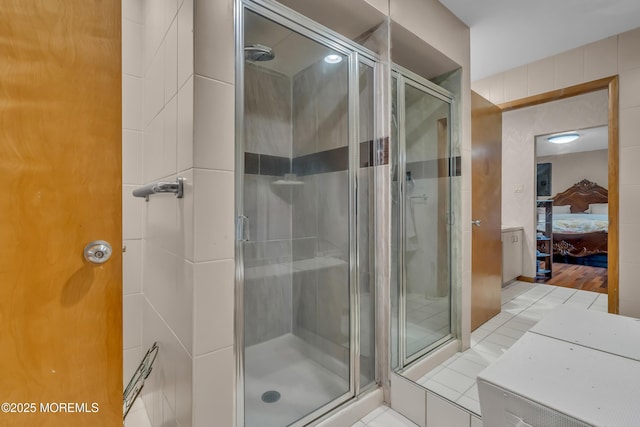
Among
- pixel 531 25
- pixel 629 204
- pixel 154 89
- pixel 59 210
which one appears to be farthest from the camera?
pixel 154 89

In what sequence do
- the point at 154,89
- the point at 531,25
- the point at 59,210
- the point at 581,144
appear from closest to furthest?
the point at 59,210 → the point at 581,144 → the point at 531,25 → the point at 154,89

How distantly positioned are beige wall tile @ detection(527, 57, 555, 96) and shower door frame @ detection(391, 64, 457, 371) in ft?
1.41

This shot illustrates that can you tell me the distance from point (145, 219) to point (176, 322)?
29.3 inches

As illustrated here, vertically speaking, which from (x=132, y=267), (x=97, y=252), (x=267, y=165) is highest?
(x=267, y=165)

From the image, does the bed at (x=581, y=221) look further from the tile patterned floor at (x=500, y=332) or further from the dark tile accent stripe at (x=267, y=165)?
the dark tile accent stripe at (x=267, y=165)

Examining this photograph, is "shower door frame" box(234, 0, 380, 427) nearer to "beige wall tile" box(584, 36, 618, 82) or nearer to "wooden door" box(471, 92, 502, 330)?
"wooden door" box(471, 92, 502, 330)

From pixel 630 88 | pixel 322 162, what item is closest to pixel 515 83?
pixel 630 88

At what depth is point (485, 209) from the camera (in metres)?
1.35

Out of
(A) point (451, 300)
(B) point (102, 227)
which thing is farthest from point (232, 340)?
(A) point (451, 300)

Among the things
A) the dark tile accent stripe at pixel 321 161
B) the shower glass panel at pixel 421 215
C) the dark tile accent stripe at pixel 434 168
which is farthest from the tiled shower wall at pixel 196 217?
the dark tile accent stripe at pixel 434 168

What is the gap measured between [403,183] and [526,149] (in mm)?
579

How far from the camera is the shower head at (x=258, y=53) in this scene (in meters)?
1.05

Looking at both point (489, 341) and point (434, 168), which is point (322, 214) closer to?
point (434, 168)

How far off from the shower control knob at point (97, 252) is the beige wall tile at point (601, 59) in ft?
5.77
